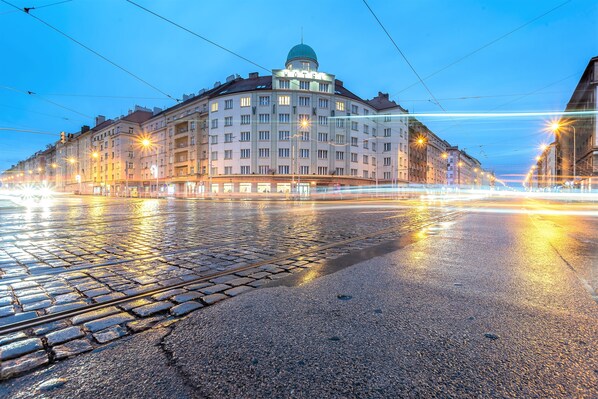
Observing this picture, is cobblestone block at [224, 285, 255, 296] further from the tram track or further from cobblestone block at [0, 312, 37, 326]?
cobblestone block at [0, 312, 37, 326]

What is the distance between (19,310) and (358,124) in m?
55.4

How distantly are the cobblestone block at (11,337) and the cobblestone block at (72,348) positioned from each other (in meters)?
0.42

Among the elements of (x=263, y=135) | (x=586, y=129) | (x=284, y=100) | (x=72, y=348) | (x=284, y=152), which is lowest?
(x=72, y=348)

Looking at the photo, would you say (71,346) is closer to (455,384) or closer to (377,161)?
(455,384)

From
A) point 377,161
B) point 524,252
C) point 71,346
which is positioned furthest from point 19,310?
point 377,161

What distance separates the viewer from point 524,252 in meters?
5.81

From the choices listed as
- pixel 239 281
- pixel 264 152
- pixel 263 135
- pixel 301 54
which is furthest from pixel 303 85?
pixel 239 281

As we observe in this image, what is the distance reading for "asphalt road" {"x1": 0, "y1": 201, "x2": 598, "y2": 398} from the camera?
1829 mm

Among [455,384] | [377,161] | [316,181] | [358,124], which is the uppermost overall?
[358,124]

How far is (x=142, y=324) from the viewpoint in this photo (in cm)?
272

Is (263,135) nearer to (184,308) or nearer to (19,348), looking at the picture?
(184,308)

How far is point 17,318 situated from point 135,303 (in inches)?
37.0

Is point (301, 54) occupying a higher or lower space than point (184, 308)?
higher

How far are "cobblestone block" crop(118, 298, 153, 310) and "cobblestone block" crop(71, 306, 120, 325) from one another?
9 cm
